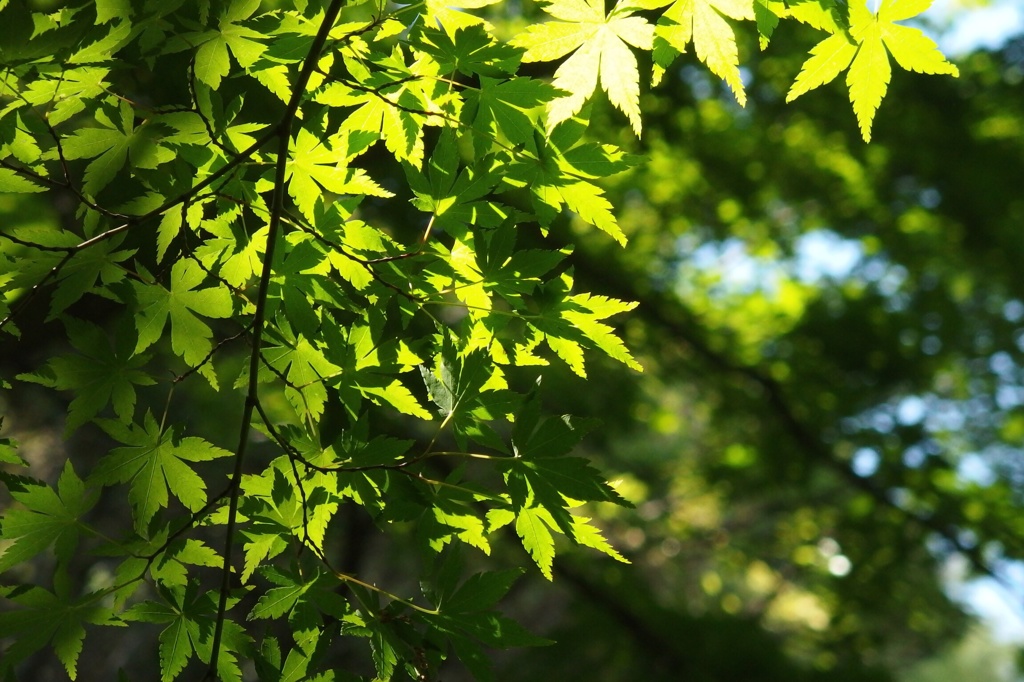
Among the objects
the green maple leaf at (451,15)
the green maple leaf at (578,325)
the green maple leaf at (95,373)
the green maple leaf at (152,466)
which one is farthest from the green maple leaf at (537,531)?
the green maple leaf at (451,15)

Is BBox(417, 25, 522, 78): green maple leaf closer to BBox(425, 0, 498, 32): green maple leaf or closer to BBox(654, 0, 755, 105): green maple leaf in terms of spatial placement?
BBox(425, 0, 498, 32): green maple leaf

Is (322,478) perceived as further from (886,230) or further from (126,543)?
(886,230)

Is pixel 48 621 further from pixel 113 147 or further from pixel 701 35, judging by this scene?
pixel 701 35

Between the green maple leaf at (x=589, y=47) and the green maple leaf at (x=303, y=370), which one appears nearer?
the green maple leaf at (x=589, y=47)

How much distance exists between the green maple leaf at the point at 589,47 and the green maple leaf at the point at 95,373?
2.53ft

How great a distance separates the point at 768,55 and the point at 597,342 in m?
6.42

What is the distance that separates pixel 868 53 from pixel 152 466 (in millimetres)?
1279

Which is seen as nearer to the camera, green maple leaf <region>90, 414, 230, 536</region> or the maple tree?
the maple tree

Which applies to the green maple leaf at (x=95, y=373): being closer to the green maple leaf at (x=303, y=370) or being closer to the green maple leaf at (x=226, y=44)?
the green maple leaf at (x=303, y=370)

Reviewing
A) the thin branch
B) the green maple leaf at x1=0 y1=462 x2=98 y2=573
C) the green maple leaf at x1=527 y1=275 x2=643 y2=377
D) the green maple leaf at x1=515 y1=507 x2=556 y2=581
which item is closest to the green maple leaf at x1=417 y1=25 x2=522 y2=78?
the thin branch

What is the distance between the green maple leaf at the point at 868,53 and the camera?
1.12m

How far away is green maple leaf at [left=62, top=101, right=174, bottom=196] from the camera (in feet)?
4.16

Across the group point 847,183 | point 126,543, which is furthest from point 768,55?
point 126,543

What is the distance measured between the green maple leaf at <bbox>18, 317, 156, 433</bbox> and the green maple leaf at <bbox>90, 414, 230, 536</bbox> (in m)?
0.04
